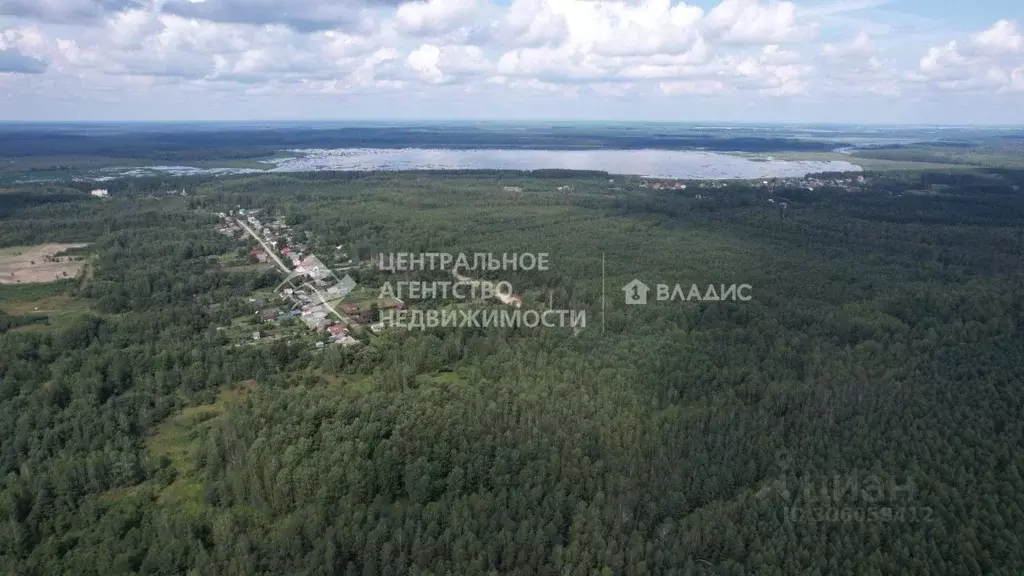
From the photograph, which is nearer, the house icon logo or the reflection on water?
the house icon logo

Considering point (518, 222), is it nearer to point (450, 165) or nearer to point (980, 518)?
point (980, 518)

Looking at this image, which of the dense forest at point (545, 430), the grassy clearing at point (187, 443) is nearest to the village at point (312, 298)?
the dense forest at point (545, 430)

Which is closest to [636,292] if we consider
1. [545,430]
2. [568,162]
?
[545,430]

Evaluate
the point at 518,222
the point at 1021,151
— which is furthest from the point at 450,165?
the point at 1021,151

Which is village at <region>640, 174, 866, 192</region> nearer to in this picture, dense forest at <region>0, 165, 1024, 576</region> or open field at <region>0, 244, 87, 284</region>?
dense forest at <region>0, 165, 1024, 576</region>

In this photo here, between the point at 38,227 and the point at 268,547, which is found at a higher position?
the point at 38,227

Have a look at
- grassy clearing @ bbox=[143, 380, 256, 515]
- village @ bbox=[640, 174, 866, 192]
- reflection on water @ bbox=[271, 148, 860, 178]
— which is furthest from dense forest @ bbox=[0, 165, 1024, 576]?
→ reflection on water @ bbox=[271, 148, 860, 178]
